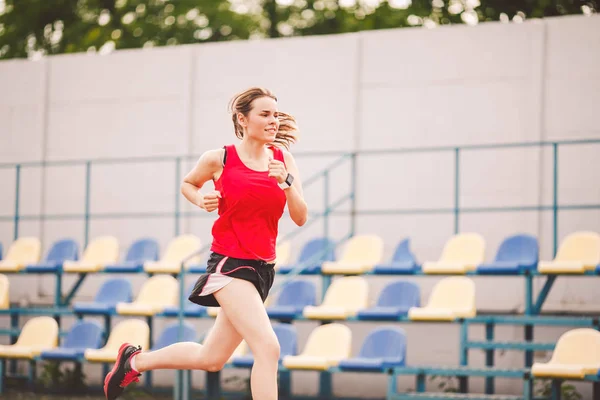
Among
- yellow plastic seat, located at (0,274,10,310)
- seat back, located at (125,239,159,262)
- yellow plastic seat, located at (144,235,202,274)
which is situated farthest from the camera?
seat back, located at (125,239,159,262)

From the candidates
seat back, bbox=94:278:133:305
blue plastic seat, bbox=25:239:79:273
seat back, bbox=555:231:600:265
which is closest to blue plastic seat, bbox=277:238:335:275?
seat back, bbox=94:278:133:305

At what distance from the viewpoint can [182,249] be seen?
40.2 feet

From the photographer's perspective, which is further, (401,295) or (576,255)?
(401,295)

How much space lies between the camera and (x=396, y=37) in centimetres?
1230

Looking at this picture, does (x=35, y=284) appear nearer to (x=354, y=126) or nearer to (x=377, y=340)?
(x=354, y=126)

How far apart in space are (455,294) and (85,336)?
4091mm

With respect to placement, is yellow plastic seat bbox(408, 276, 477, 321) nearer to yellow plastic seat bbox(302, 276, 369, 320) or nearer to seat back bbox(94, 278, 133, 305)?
yellow plastic seat bbox(302, 276, 369, 320)

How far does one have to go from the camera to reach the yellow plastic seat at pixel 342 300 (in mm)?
10359

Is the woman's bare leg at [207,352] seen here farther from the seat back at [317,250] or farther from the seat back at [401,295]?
the seat back at [317,250]

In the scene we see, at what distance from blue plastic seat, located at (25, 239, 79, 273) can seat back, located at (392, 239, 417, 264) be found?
3990 mm

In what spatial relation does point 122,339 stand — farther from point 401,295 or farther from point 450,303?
point 450,303

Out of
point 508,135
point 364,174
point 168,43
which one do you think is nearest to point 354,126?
point 364,174

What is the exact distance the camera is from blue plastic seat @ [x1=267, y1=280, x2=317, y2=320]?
35.2 ft

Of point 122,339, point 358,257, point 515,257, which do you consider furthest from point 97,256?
point 515,257
